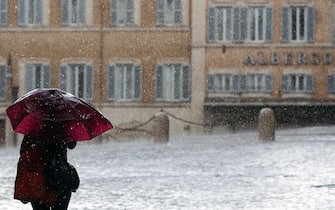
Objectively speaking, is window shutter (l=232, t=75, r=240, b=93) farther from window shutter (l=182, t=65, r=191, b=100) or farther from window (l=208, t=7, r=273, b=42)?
window shutter (l=182, t=65, r=191, b=100)

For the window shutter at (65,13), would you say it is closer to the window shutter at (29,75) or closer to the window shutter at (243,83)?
the window shutter at (29,75)

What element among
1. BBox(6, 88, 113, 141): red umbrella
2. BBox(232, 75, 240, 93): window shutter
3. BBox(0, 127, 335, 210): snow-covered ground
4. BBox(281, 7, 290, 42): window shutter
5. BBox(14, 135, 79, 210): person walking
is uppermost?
BBox(281, 7, 290, 42): window shutter

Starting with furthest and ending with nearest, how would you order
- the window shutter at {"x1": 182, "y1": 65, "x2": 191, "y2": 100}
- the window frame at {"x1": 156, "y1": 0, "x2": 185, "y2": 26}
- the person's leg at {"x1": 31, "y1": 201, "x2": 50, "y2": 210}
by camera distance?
the window frame at {"x1": 156, "y1": 0, "x2": 185, "y2": 26} < the window shutter at {"x1": 182, "y1": 65, "x2": 191, "y2": 100} < the person's leg at {"x1": 31, "y1": 201, "x2": 50, "y2": 210}

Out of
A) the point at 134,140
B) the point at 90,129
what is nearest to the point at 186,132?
the point at 134,140

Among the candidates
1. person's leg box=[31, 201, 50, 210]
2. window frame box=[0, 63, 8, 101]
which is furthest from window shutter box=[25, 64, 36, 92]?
person's leg box=[31, 201, 50, 210]

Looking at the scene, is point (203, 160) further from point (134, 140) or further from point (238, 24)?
point (238, 24)

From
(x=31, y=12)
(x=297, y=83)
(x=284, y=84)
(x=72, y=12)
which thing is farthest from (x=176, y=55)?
(x=31, y=12)

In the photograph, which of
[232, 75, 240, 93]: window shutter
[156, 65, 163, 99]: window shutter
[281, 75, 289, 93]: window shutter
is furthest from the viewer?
[156, 65, 163, 99]: window shutter

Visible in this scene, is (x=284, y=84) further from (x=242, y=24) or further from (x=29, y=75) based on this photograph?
(x=29, y=75)

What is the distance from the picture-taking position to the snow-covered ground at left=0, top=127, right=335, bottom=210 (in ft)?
43.4

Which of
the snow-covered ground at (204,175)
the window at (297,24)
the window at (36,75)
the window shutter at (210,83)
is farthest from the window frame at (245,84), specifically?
the snow-covered ground at (204,175)

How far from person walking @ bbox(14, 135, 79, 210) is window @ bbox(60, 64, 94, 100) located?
93.5 feet

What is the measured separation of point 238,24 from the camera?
35.4 m

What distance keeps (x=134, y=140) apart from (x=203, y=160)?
40.4ft
